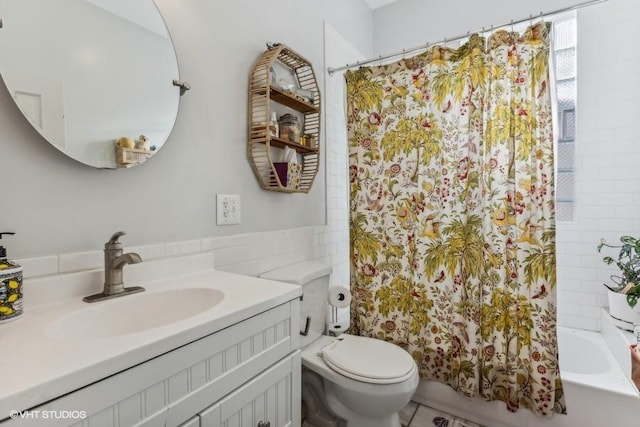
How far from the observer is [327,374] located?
4.63 ft

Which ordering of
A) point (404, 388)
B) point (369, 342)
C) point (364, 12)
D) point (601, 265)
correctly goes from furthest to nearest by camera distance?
point (364, 12)
point (601, 265)
point (369, 342)
point (404, 388)

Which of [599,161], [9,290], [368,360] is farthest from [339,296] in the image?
[599,161]

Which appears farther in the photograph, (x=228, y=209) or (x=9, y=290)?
(x=228, y=209)

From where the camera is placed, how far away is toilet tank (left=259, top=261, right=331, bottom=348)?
5.05ft

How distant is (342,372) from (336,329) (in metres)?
0.53

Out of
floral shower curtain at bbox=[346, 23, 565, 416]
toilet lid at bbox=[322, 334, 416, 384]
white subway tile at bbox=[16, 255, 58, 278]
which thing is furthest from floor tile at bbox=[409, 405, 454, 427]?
white subway tile at bbox=[16, 255, 58, 278]

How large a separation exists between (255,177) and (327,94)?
3.01 feet

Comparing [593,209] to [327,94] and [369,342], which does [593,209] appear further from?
[327,94]

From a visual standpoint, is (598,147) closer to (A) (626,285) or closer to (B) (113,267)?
(A) (626,285)

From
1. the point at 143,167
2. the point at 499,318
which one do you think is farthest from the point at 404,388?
the point at 143,167

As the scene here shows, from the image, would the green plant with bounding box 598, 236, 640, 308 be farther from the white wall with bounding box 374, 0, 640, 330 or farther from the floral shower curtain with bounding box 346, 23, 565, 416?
the floral shower curtain with bounding box 346, 23, 565, 416

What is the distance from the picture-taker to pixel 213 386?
763 millimetres

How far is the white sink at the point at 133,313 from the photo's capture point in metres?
0.82

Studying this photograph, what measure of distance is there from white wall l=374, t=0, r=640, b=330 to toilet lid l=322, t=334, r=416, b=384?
1.51 metres
